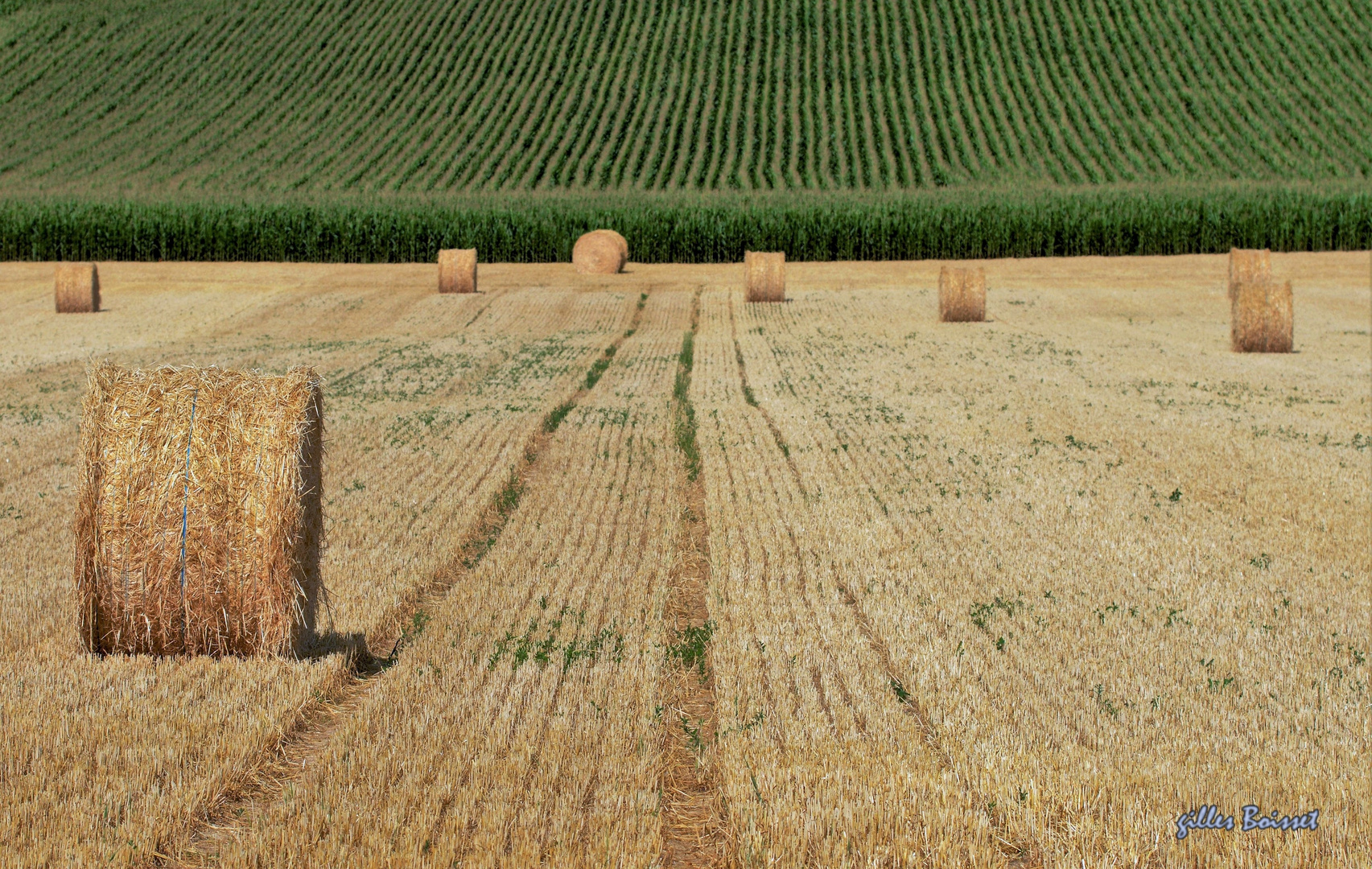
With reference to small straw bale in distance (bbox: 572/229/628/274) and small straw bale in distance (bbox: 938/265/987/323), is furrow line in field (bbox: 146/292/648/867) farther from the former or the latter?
small straw bale in distance (bbox: 572/229/628/274)

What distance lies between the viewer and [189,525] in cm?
595

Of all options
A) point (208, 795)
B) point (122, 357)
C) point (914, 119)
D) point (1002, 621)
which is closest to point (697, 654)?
point (1002, 621)

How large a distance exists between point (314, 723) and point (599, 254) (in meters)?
30.6

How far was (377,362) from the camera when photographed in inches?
824

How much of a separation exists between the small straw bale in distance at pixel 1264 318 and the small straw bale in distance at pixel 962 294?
19.4 ft

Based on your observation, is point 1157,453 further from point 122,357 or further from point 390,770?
point 122,357

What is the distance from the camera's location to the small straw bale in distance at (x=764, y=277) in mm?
29984

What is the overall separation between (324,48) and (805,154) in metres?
24.9

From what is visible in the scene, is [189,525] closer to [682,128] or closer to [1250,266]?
[1250,266]

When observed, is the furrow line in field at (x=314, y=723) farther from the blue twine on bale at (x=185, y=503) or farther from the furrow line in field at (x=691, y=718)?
the furrow line in field at (x=691, y=718)

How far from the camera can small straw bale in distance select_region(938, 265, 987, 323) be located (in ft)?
85.0

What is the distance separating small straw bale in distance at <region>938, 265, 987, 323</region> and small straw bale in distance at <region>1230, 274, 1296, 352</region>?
5.91 m

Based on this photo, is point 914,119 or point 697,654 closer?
point 697,654

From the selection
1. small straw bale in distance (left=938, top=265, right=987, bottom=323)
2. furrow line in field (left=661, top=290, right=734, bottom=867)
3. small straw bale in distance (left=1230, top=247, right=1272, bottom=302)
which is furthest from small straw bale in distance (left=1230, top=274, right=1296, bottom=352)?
furrow line in field (left=661, top=290, right=734, bottom=867)
